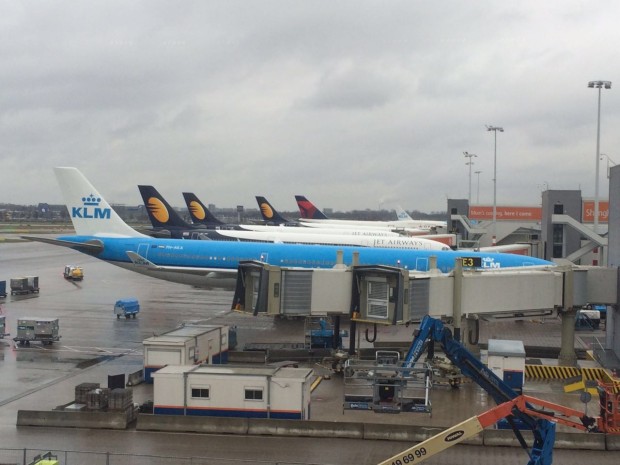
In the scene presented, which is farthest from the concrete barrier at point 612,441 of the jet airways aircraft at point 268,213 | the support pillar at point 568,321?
the jet airways aircraft at point 268,213

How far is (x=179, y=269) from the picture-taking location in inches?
A: 2192

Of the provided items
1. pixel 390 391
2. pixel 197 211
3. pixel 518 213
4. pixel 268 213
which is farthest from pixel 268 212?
pixel 390 391

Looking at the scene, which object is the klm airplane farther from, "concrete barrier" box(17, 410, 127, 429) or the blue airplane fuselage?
"concrete barrier" box(17, 410, 127, 429)

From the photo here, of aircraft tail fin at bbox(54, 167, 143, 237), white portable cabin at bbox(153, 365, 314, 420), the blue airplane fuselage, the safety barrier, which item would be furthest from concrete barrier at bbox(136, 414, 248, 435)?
aircraft tail fin at bbox(54, 167, 143, 237)

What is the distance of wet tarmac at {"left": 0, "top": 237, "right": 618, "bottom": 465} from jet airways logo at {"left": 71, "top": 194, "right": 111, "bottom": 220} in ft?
25.2

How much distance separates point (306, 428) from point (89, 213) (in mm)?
42008

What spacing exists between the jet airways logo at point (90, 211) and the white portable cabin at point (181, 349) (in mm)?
29000

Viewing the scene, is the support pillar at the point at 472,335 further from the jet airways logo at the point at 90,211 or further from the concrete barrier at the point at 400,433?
the jet airways logo at the point at 90,211

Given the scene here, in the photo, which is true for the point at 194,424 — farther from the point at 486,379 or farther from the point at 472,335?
the point at 472,335

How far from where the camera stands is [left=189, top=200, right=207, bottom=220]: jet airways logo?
11436 centimetres

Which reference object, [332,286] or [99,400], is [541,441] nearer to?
[332,286]

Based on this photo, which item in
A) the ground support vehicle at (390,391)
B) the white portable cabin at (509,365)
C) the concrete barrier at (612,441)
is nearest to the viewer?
the concrete barrier at (612,441)

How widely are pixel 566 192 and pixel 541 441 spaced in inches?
2275

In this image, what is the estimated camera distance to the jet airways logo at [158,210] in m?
89.7
